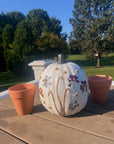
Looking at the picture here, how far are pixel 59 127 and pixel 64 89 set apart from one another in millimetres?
574

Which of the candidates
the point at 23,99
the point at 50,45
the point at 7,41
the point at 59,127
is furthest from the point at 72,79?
the point at 50,45

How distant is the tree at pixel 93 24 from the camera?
1980 centimetres

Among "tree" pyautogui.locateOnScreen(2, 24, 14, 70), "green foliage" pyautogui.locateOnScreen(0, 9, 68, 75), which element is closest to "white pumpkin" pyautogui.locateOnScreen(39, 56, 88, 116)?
"green foliage" pyautogui.locateOnScreen(0, 9, 68, 75)

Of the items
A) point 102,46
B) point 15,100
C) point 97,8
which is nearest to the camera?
point 15,100

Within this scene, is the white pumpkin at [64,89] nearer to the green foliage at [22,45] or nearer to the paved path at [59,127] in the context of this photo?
the paved path at [59,127]

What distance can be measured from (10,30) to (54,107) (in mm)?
15648

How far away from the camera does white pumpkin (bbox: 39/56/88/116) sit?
2074mm

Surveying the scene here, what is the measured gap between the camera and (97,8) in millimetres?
22797

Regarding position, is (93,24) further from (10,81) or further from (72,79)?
(72,79)

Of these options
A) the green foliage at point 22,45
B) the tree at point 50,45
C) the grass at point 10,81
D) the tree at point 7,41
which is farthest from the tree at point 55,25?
the grass at point 10,81

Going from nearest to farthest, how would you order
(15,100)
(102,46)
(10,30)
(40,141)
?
(40,141), (15,100), (10,30), (102,46)

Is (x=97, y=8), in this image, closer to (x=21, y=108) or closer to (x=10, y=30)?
(x=10, y=30)

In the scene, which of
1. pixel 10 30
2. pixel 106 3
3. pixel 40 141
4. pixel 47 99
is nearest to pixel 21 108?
pixel 47 99

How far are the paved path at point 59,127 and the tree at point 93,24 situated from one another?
755 inches
